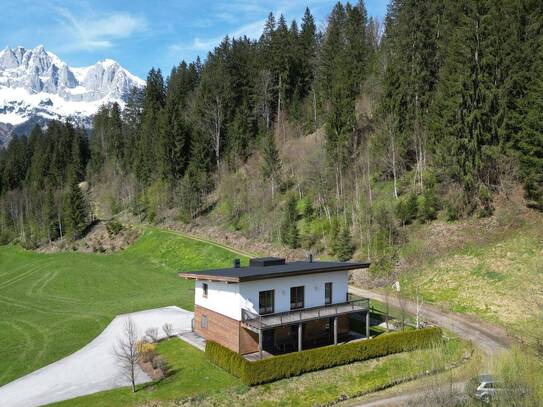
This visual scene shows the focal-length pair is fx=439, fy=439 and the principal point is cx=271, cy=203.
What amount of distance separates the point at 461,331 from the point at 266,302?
13.8 meters

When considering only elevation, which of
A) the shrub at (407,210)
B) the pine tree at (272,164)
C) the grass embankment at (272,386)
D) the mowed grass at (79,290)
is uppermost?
the pine tree at (272,164)

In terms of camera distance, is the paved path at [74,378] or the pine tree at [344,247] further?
the pine tree at [344,247]

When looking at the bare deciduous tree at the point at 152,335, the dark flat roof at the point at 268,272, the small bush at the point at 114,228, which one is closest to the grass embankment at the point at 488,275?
the dark flat roof at the point at 268,272

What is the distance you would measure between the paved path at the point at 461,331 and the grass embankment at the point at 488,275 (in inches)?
38.7

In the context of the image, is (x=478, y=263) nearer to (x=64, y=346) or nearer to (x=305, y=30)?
(x=64, y=346)

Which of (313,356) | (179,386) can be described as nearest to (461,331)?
(313,356)

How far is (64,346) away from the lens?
32344mm

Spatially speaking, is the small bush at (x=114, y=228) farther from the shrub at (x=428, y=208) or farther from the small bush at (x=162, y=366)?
the small bush at (x=162, y=366)

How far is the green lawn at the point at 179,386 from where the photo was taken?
2288 cm

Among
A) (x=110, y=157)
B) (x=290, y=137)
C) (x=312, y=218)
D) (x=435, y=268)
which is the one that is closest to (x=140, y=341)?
(x=435, y=268)

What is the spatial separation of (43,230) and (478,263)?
85468mm

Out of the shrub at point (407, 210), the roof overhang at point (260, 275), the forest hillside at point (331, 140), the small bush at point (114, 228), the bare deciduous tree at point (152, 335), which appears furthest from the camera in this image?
the small bush at point (114, 228)

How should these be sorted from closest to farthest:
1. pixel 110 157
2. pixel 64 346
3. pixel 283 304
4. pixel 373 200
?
pixel 283 304 → pixel 64 346 → pixel 373 200 → pixel 110 157

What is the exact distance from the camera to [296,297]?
29.9 metres
